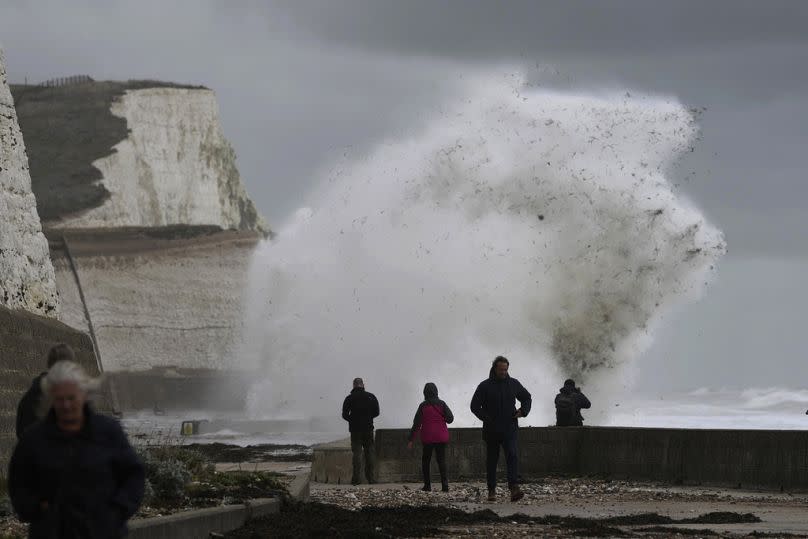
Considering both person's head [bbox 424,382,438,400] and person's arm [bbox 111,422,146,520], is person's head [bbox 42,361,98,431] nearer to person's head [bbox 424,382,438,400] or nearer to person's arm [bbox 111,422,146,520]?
person's arm [bbox 111,422,146,520]

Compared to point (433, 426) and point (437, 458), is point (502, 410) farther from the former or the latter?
point (437, 458)

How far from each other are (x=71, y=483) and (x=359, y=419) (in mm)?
14278

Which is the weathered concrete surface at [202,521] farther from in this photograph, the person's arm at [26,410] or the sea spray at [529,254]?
the sea spray at [529,254]

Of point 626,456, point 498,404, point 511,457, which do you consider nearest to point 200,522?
point 498,404

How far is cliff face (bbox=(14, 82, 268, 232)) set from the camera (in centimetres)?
11562

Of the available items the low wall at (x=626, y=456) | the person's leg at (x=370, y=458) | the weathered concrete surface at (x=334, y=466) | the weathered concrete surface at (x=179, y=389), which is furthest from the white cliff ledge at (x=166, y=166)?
the person's leg at (x=370, y=458)

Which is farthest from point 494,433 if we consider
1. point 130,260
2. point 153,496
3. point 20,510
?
point 130,260

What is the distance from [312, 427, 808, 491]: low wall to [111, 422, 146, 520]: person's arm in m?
12.6

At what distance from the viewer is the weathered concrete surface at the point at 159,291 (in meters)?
106

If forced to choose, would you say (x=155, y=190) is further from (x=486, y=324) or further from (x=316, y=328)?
(x=486, y=324)

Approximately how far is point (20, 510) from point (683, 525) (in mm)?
8153

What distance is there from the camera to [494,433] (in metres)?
17.1

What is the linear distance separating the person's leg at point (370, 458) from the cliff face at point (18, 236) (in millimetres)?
4069

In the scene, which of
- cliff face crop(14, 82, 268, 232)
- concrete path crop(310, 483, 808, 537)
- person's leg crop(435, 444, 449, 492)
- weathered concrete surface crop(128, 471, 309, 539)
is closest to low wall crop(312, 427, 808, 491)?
concrete path crop(310, 483, 808, 537)
